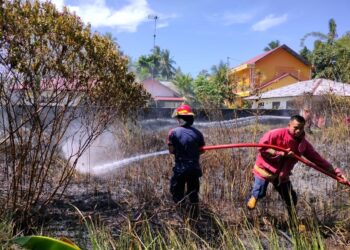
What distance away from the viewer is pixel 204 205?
224 inches

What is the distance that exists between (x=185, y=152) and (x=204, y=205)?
35.4 inches

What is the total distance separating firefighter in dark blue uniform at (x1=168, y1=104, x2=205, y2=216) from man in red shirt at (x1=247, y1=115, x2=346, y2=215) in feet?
2.39

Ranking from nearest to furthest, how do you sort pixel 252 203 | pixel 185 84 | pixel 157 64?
1. pixel 252 203
2. pixel 185 84
3. pixel 157 64

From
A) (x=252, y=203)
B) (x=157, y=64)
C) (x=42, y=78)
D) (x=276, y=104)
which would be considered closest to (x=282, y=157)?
(x=252, y=203)

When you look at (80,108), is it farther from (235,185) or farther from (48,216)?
(235,185)

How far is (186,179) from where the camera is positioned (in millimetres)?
5297

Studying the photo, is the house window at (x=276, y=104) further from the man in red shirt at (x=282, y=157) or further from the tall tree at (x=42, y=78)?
the tall tree at (x=42, y=78)

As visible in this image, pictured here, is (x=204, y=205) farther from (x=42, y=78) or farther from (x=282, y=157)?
(x=42, y=78)

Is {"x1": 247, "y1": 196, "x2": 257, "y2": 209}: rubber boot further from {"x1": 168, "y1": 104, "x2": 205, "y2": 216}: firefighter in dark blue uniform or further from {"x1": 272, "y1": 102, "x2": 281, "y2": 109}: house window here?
{"x1": 272, "y1": 102, "x2": 281, "y2": 109}: house window

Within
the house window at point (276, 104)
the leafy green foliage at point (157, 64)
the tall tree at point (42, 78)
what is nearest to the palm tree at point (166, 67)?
the leafy green foliage at point (157, 64)

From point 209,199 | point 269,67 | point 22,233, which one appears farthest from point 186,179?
point 269,67

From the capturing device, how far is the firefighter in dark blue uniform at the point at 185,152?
17.0 ft

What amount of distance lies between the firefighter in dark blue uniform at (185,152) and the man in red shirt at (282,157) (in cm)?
73

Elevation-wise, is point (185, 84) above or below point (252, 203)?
above
